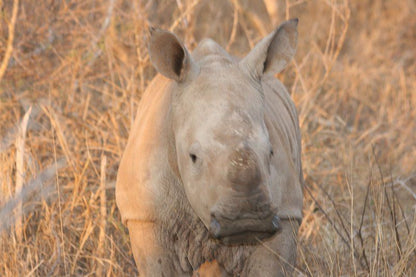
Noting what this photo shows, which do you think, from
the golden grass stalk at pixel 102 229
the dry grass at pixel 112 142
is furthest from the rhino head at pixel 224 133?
the golden grass stalk at pixel 102 229

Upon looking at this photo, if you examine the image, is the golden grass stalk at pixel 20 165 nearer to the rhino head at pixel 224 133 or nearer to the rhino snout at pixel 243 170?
the rhino head at pixel 224 133

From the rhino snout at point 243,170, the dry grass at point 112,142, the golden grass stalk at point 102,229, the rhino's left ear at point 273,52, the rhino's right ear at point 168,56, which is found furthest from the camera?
the golden grass stalk at point 102,229

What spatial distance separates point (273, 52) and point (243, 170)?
0.94 m

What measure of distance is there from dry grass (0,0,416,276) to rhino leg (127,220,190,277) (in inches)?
22.4

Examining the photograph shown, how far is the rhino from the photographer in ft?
9.67

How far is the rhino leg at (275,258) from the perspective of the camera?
358 cm

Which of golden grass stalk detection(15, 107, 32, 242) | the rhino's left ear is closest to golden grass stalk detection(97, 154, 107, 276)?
golden grass stalk detection(15, 107, 32, 242)

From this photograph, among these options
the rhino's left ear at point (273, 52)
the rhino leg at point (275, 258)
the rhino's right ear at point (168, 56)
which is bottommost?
the rhino leg at point (275, 258)

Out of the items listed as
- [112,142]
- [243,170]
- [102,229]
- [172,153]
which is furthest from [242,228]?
[112,142]

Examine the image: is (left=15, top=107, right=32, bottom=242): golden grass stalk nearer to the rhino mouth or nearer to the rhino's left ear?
the rhino's left ear

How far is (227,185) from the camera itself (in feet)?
9.64

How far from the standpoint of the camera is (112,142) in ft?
18.2

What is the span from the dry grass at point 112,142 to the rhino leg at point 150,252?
57cm

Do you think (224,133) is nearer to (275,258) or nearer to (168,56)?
(168,56)
